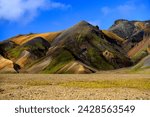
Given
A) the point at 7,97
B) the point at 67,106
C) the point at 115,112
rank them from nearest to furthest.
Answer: the point at 115,112, the point at 67,106, the point at 7,97

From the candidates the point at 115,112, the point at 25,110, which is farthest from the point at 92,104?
the point at 25,110

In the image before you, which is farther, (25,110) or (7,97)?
(7,97)

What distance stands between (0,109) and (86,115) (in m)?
6.08

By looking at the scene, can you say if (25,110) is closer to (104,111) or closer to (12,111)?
(12,111)

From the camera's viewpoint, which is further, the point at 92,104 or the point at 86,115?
the point at 92,104

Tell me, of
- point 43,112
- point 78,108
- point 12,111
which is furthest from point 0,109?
point 78,108

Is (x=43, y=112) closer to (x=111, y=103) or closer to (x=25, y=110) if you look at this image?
(x=25, y=110)

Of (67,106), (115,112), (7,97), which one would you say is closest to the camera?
(115,112)

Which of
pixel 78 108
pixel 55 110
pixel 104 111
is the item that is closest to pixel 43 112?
pixel 55 110

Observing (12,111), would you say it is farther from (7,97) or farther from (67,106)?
(7,97)

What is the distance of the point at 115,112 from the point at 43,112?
456 centimetres

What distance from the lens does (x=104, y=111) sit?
24703 millimetres

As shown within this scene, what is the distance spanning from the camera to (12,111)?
994 inches

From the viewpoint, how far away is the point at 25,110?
24.9 meters
